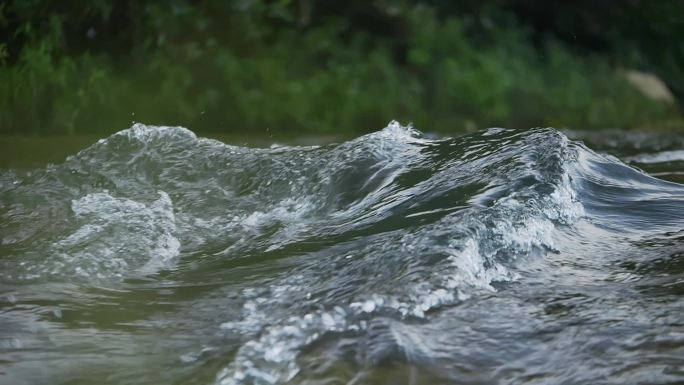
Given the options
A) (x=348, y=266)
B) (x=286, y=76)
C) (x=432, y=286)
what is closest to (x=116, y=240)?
(x=348, y=266)

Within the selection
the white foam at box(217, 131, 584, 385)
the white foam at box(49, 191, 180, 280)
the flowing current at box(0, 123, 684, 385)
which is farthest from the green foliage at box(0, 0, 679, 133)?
the white foam at box(217, 131, 584, 385)

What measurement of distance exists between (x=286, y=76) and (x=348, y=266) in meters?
4.95

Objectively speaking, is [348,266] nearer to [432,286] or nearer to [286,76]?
[432,286]

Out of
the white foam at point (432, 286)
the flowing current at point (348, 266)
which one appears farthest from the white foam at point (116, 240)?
the white foam at point (432, 286)

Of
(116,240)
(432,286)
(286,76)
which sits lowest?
(432,286)

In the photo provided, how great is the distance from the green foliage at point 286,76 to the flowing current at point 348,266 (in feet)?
9.06

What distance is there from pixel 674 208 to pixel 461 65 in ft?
16.8

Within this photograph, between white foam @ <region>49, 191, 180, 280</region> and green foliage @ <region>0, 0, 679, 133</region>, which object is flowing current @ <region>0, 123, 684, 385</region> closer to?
white foam @ <region>49, 191, 180, 280</region>

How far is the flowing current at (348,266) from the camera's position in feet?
5.04

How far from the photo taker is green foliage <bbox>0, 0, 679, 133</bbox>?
19.1 ft

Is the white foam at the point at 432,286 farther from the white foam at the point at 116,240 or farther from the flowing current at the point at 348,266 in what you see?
the white foam at the point at 116,240

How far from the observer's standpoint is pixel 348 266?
1.96 metres

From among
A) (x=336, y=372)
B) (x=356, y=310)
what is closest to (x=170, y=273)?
(x=356, y=310)

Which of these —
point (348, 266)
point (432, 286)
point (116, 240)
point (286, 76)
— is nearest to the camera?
point (432, 286)
